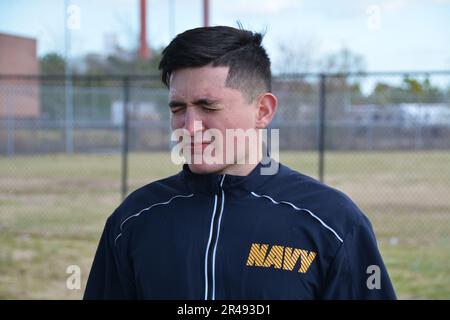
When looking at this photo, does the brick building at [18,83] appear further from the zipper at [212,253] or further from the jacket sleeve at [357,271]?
the jacket sleeve at [357,271]

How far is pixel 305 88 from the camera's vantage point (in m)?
26.0

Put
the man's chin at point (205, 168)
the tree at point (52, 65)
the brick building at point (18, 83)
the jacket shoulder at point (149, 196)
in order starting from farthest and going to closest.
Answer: the tree at point (52, 65)
the brick building at point (18, 83)
the jacket shoulder at point (149, 196)
the man's chin at point (205, 168)

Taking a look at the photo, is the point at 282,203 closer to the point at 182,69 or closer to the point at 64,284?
the point at 182,69

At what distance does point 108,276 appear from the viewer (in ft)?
6.73

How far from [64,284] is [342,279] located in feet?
18.3

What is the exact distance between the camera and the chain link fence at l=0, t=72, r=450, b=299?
834 centimetres

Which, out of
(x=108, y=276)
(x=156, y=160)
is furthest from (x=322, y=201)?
(x=156, y=160)

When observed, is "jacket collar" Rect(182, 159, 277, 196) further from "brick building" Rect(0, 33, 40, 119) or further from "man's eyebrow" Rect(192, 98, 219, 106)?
"brick building" Rect(0, 33, 40, 119)

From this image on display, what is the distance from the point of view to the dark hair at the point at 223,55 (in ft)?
6.08

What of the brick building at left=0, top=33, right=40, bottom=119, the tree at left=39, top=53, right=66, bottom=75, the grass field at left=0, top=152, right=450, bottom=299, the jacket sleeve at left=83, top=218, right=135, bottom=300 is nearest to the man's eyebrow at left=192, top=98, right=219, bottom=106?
the jacket sleeve at left=83, top=218, right=135, bottom=300

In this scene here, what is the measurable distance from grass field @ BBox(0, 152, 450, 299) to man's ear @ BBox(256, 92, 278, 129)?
186 inches

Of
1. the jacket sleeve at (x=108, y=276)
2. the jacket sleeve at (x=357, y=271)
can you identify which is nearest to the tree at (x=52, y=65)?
the jacket sleeve at (x=108, y=276)

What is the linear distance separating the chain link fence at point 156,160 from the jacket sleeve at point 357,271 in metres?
4.73

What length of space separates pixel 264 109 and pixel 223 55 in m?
0.23
